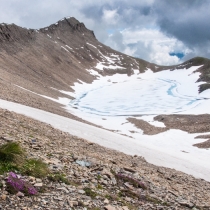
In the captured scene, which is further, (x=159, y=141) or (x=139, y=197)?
(x=159, y=141)

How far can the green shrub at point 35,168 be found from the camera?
9.87 metres

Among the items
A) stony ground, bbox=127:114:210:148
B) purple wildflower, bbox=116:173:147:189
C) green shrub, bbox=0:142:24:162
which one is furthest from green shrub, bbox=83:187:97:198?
stony ground, bbox=127:114:210:148

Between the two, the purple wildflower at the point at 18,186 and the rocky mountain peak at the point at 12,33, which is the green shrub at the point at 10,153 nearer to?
the purple wildflower at the point at 18,186

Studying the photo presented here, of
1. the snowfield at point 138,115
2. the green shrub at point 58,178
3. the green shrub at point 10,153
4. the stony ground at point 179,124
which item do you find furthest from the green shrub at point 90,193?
the stony ground at point 179,124

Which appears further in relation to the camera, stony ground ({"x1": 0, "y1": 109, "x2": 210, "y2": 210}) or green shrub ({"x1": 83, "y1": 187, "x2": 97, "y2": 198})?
green shrub ({"x1": 83, "y1": 187, "x2": 97, "y2": 198})

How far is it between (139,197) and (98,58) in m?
179

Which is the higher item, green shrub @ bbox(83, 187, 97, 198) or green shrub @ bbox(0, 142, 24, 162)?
green shrub @ bbox(0, 142, 24, 162)

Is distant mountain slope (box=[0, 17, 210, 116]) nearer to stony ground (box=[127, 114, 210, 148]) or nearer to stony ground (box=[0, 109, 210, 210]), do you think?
stony ground (box=[127, 114, 210, 148])

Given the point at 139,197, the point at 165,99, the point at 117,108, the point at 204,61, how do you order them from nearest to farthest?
the point at 139,197 < the point at 117,108 < the point at 165,99 < the point at 204,61

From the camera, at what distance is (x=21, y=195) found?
8.38 meters

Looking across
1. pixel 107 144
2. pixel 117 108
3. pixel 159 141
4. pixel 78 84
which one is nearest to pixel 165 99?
pixel 117 108

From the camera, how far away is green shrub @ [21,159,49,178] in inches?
388

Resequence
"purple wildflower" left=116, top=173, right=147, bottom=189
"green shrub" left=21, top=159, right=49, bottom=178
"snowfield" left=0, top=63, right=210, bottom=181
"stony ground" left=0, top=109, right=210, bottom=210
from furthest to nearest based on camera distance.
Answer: "snowfield" left=0, top=63, right=210, bottom=181
"purple wildflower" left=116, top=173, right=147, bottom=189
"green shrub" left=21, top=159, right=49, bottom=178
"stony ground" left=0, top=109, right=210, bottom=210

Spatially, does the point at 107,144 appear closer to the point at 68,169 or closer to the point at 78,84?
the point at 68,169
